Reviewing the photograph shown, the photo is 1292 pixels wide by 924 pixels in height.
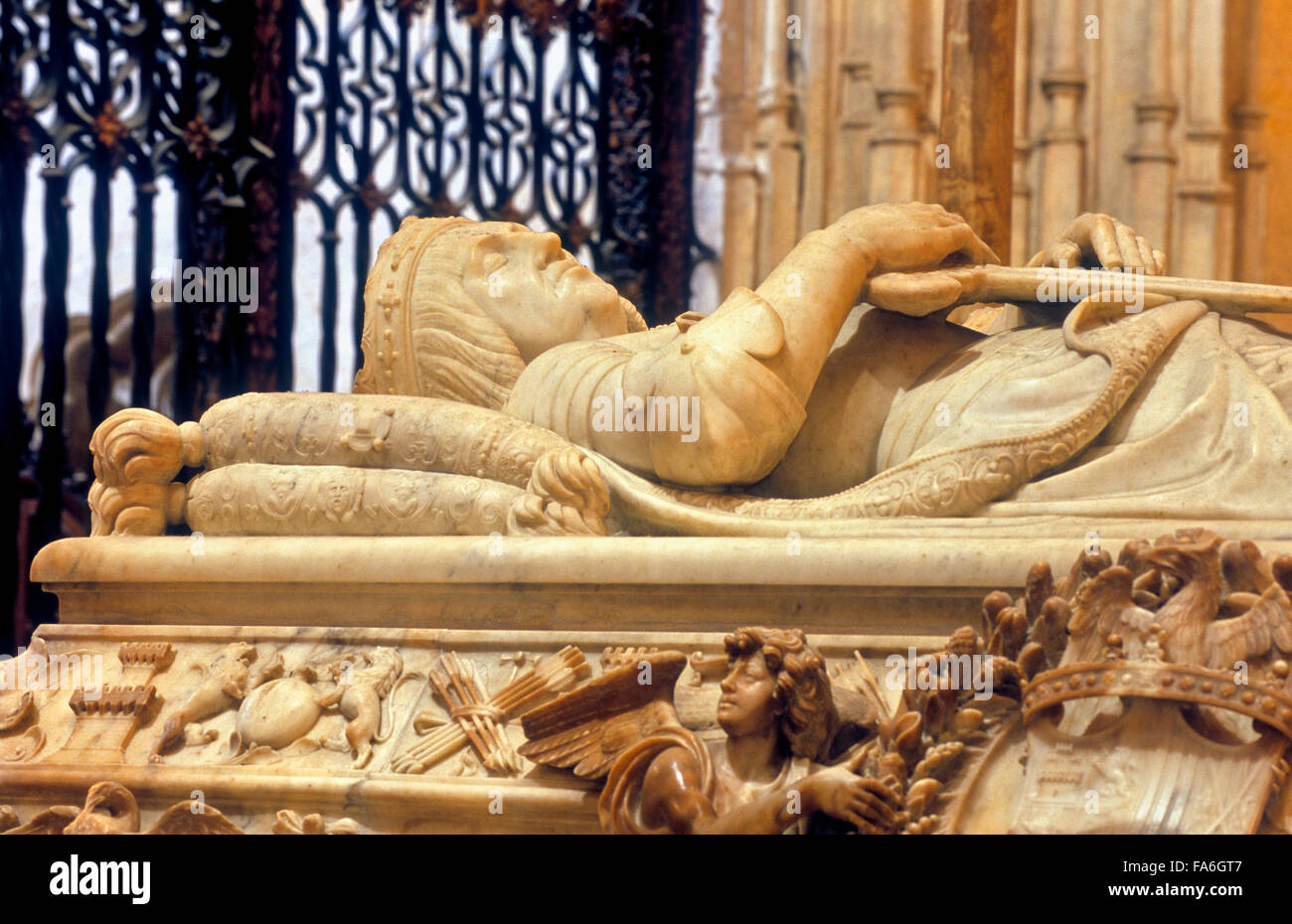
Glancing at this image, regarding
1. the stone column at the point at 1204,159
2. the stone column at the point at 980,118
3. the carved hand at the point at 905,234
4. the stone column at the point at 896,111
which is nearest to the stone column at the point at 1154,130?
the stone column at the point at 1204,159

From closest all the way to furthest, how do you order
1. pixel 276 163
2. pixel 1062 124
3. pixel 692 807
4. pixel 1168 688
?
pixel 1168 688
pixel 692 807
pixel 276 163
pixel 1062 124

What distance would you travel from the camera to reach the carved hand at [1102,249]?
3271 millimetres

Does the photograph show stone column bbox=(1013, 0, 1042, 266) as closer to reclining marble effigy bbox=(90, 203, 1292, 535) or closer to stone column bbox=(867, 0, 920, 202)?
stone column bbox=(867, 0, 920, 202)

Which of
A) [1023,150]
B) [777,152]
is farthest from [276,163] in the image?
[1023,150]

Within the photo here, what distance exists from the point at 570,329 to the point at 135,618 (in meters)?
1.10

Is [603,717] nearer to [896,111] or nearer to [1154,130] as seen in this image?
[896,111]

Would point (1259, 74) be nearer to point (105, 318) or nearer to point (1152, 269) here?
point (1152, 269)

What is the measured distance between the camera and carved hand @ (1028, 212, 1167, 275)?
327cm

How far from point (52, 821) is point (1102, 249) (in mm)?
2375

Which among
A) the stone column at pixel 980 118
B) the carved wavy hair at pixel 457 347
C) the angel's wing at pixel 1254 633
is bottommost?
the angel's wing at pixel 1254 633

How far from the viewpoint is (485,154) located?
7684 millimetres

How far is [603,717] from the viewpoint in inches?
96.5

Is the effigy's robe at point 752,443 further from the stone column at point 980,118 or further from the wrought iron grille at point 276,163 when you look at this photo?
the wrought iron grille at point 276,163

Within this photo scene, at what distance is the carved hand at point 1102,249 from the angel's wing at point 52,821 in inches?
89.3
